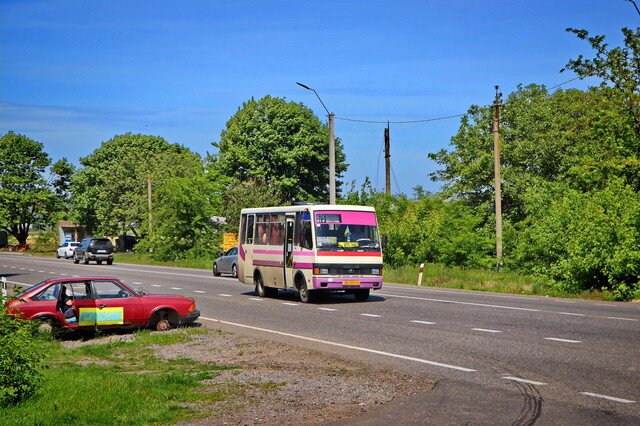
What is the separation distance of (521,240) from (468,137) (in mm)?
22001

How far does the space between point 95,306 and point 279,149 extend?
5898cm

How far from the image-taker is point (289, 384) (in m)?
10.6

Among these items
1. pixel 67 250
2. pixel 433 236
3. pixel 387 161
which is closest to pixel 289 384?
pixel 433 236

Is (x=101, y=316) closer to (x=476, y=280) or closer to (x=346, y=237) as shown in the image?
(x=346, y=237)

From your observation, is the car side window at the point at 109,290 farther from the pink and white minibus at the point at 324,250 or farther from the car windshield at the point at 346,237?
the car windshield at the point at 346,237

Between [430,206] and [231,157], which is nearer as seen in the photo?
[430,206]

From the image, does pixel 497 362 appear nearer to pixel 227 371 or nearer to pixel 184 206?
pixel 227 371

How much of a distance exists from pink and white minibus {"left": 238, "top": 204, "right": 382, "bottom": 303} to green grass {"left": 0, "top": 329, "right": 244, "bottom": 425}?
9.29m

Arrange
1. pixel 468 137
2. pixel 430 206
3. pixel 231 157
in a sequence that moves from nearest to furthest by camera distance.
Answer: pixel 430 206 → pixel 468 137 → pixel 231 157

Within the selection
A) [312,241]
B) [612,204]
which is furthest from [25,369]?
[612,204]

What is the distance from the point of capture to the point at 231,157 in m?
→ 76.6

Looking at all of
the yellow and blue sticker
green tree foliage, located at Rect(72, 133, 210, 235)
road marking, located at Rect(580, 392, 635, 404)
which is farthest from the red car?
green tree foliage, located at Rect(72, 133, 210, 235)

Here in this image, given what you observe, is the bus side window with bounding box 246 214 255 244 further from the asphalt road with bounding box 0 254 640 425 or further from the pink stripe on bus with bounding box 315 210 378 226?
the pink stripe on bus with bounding box 315 210 378 226

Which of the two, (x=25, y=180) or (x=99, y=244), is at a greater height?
(x=25, y=180)
